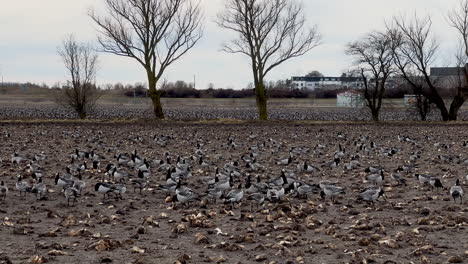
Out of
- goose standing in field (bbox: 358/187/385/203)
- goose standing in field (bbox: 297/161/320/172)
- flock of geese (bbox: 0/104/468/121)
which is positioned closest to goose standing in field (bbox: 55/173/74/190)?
goose standing in field (bbox: 358/187/385/203)

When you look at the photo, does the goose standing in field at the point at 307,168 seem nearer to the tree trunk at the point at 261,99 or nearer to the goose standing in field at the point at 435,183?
the goose standing in field at the point at 435,183

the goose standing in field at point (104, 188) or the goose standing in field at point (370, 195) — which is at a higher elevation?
the goose standing in field at point (104, 188)

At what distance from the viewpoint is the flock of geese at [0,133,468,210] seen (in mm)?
12906

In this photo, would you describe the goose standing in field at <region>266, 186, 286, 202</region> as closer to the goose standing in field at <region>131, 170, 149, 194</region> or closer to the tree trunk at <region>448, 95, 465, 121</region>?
the goose standing in field at <region>131, 170, 149, 194</region>

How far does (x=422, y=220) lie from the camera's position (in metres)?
10.7

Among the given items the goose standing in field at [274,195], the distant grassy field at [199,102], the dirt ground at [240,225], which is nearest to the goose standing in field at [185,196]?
the dirt ground at [240,225]

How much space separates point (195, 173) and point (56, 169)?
4364 mm

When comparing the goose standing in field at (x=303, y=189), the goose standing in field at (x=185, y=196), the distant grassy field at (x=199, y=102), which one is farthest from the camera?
the distant grassy field at (x=199, y=102)

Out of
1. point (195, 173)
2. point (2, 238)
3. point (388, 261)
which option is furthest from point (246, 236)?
point (195, 173)

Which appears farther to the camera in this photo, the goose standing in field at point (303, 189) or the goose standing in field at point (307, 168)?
the goose standing in field at point (307, 168)

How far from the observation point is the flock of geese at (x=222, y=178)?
42.3 feet

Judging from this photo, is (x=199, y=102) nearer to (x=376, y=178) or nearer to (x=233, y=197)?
(x=376, y=178)

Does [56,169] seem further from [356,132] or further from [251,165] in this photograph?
[356,132]

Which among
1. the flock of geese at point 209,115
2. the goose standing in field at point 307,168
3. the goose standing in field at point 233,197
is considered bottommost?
the flock of geese at point 209,115
